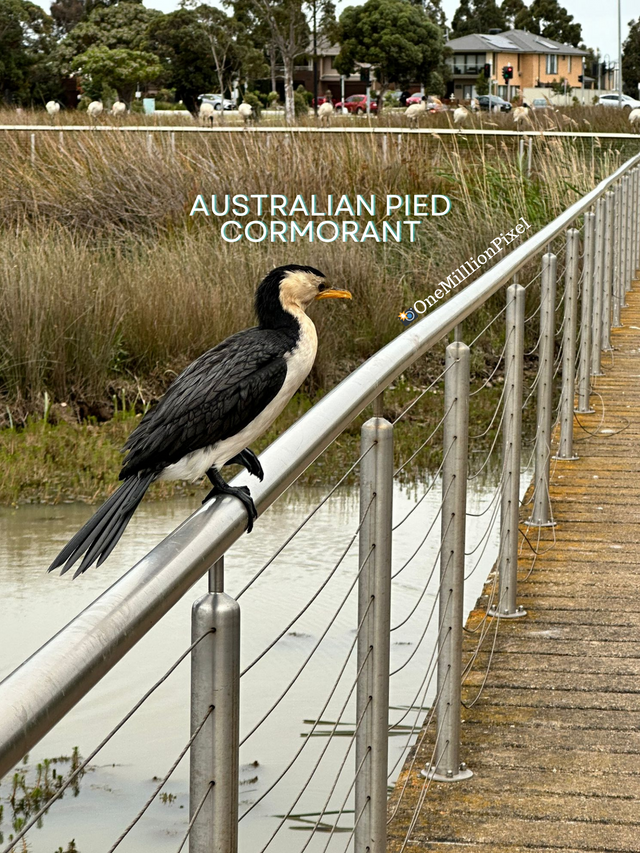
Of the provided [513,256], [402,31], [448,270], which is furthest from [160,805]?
[402,31]

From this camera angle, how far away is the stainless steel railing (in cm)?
93

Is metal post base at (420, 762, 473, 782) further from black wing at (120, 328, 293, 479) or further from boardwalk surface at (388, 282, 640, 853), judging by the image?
black wing at (120, 328, 293, 479)

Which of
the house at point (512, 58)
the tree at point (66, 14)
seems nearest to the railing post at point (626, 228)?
the tree at point (66, 14)

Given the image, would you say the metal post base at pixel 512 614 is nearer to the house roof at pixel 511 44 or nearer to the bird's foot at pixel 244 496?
the bird's foot at pixel 244 496

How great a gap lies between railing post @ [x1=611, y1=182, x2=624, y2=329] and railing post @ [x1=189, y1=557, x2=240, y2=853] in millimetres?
6200

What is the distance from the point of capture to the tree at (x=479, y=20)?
109000 mm

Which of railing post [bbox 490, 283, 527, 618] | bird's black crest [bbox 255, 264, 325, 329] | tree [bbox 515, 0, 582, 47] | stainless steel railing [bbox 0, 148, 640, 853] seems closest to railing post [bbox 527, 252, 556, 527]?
stainless steel railing [bbox 0, 148, 640, 853]

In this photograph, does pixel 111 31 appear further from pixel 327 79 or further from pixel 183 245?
pixel 183 245

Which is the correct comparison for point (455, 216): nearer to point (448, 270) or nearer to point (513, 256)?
point (448, 270)

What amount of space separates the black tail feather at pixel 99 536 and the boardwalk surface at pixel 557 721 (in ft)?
3.71

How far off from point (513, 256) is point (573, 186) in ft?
25.3

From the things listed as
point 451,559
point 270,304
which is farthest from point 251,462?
point 451,559

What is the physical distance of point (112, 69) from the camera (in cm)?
5184

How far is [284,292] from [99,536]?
86 centimetres
